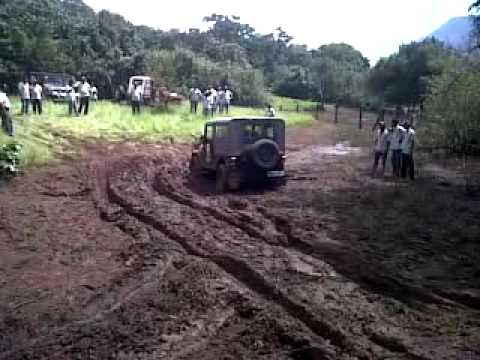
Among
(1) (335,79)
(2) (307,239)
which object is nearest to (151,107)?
(2) (307,239)

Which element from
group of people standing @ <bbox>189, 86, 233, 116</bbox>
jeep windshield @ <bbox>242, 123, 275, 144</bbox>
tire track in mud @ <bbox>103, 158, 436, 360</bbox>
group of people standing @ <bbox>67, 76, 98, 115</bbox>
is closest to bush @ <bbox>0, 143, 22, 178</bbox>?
tire track in mud @ <bbox>103, 158, 436, 360</bbox>

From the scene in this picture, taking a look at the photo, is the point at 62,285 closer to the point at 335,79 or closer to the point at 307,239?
the point at 307,239

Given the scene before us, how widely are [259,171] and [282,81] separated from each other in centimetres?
5344

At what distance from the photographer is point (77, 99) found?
943 inches

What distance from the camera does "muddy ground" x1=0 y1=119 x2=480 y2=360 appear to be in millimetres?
5902

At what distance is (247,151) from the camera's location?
1387 cm

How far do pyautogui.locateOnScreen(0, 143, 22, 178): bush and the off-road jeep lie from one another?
5.25m

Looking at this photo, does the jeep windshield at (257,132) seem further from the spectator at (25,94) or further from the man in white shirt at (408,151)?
the spectator at (25,94)

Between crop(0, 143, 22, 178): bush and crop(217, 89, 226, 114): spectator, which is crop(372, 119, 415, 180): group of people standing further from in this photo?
crop(217, 89, 226, 114): spectator

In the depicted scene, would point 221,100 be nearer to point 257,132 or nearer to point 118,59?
point 118,59

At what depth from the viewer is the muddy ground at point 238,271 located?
5.90 metres

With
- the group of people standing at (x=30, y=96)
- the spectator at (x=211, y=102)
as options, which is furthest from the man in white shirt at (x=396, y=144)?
the spectator at (x=211, y=102)

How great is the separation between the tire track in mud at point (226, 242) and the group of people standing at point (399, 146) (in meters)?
5.92

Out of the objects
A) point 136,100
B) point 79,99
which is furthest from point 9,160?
point 136,100
